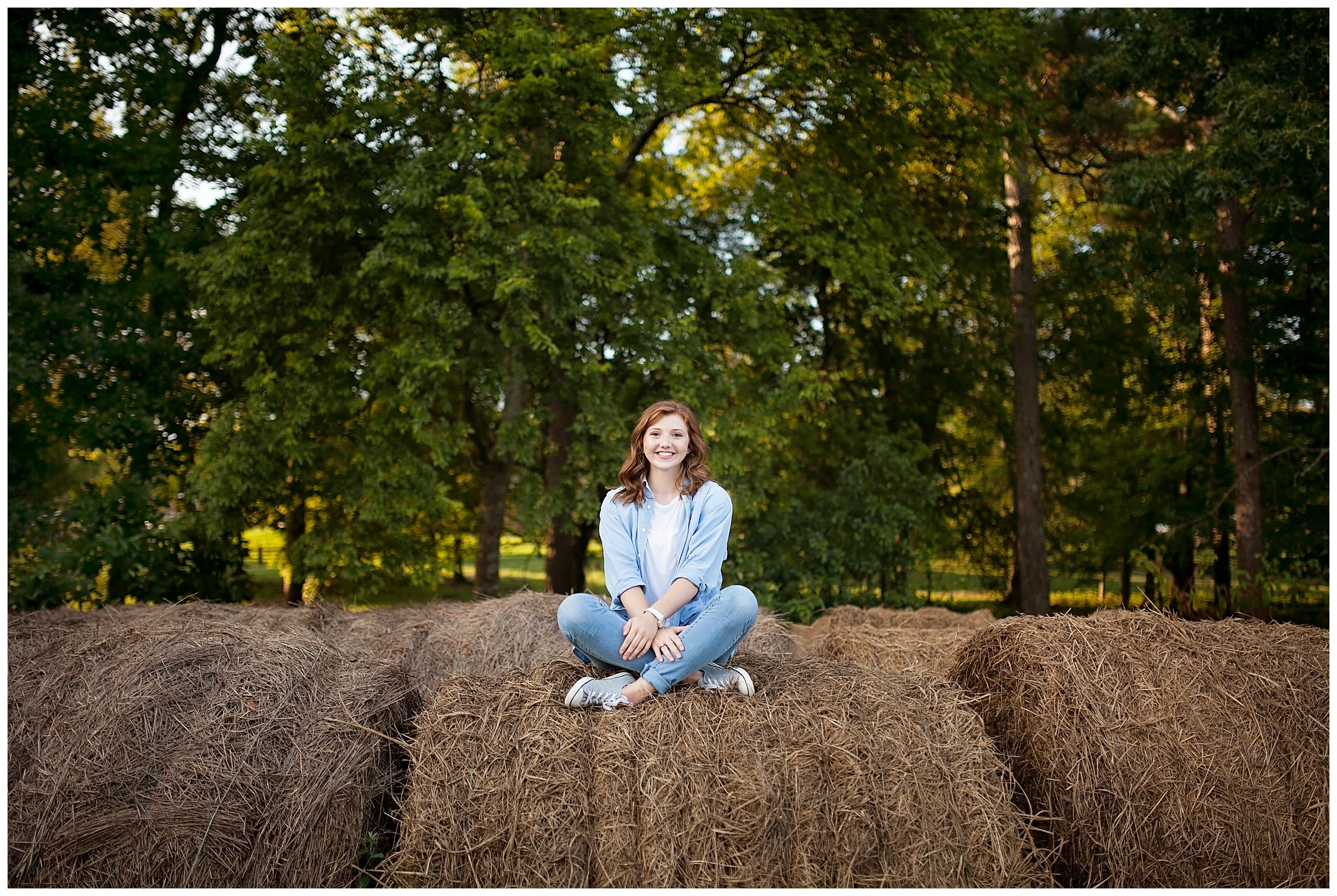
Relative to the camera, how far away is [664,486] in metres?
4.13

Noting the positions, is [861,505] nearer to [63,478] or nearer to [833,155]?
[833,155]

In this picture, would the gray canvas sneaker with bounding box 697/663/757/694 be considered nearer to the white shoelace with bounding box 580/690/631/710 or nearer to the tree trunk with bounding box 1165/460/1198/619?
the white shoelace with bounding box 580/690/631/710

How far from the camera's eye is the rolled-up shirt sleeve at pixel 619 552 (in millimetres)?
3967

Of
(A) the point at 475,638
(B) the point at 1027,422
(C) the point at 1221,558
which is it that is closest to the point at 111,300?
(A) the point at 475,638

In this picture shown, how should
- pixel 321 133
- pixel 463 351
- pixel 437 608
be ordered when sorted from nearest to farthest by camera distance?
pixel 437 608, pixel 321 133, pixel 463 351

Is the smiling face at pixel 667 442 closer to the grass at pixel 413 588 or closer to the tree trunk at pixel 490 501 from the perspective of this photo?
the grass at pixel 413 588

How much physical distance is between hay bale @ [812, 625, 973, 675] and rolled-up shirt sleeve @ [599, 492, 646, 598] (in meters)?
1.69

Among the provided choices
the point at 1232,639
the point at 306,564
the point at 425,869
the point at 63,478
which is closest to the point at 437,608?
the point at 425,869

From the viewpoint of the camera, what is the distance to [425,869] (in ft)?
11.2

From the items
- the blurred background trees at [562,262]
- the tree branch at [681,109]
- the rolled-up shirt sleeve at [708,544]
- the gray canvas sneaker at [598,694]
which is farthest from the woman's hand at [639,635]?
the tree branch at [681,109]

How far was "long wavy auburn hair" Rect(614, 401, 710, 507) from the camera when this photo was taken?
13.5ft

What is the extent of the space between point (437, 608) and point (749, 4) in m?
6.39

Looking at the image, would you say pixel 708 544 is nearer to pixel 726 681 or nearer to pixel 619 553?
pixel 619 553

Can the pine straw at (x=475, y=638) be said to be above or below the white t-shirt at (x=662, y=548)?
below
